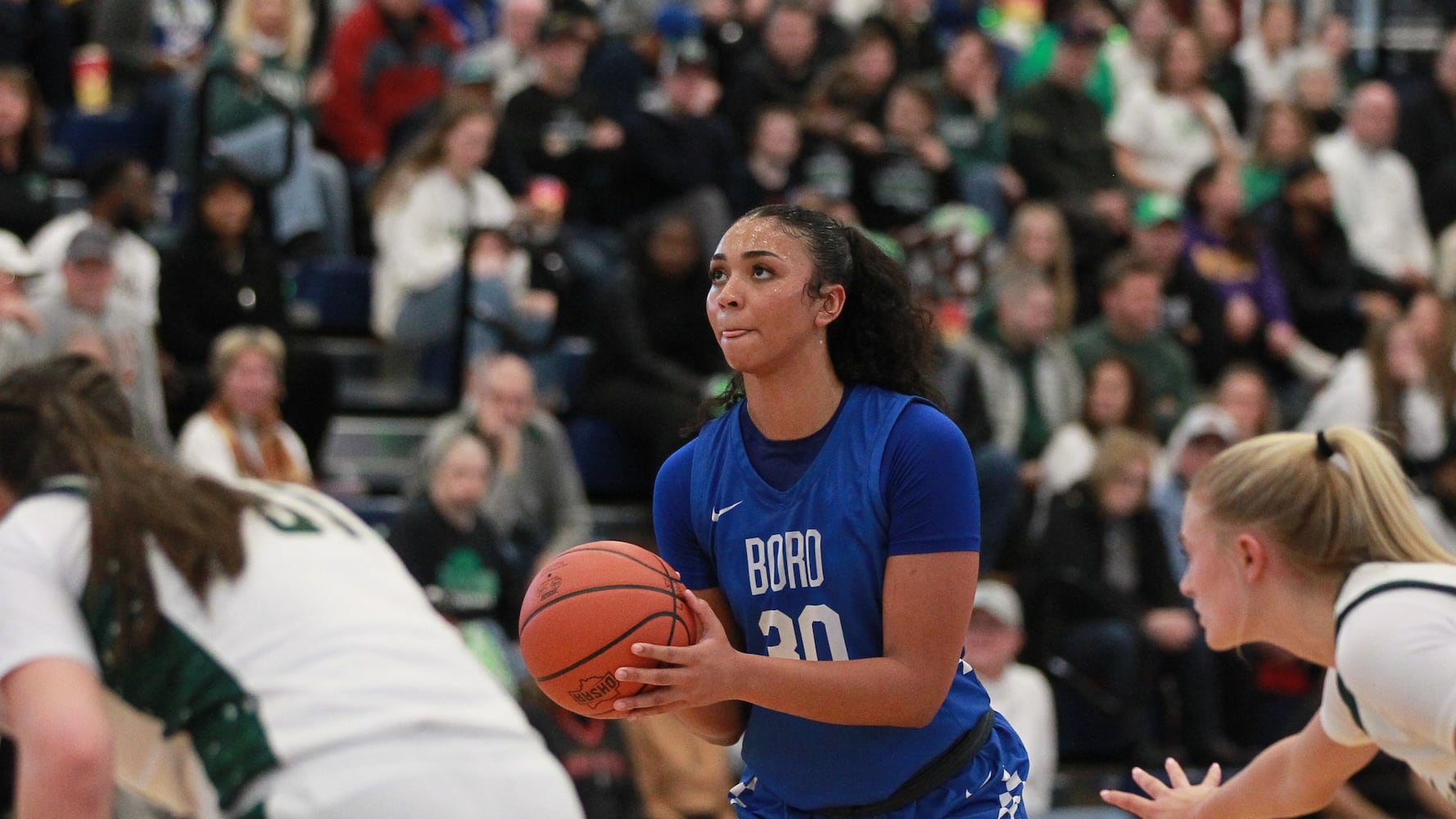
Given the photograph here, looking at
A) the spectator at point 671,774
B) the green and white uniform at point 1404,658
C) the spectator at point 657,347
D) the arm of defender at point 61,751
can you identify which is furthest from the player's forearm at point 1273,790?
the spectator at point 657,347

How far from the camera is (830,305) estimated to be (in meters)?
3.07

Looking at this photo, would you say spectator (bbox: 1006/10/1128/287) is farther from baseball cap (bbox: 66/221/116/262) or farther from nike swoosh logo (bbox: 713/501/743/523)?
nike swoosh logo (bbox: 713/501/743/523)

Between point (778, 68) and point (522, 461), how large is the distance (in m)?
4.03

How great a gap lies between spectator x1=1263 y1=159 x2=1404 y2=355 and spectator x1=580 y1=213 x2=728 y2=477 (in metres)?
3.99

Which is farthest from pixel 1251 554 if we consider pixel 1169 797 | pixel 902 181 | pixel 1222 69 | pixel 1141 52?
pixel 1222 69

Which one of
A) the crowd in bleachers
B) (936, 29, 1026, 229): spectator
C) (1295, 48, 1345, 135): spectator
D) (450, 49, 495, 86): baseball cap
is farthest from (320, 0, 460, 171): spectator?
(1295, 48, 1345, 135): spectator

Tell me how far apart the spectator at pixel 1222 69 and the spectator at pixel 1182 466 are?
524 cm

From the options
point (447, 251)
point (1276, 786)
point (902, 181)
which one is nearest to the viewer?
point (1276, 786)

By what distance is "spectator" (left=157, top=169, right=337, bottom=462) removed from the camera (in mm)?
7852

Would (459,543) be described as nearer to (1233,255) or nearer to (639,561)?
(639,561)

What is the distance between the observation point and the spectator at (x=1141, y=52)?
12.2 meters

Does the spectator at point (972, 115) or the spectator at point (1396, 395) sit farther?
the spectator at point (972, 115)

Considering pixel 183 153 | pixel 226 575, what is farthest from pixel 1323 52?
pixel 226 575

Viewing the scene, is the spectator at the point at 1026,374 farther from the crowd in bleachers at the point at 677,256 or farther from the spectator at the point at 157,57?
the spectator at the point at 157,57
